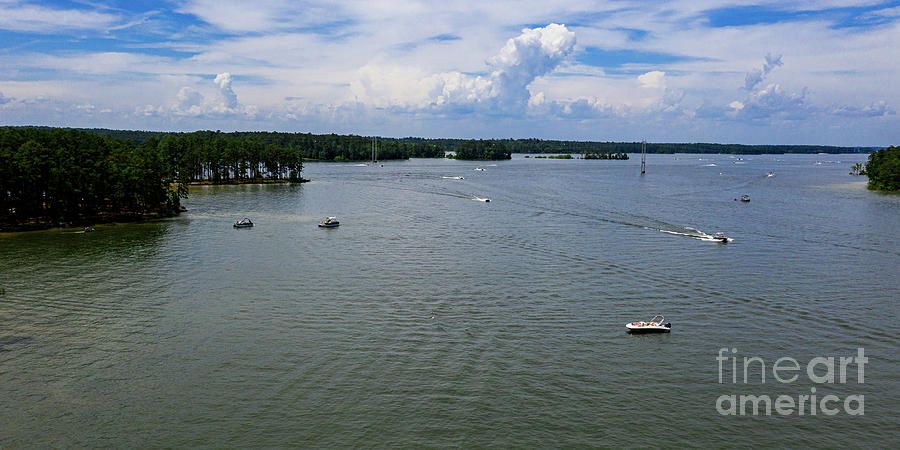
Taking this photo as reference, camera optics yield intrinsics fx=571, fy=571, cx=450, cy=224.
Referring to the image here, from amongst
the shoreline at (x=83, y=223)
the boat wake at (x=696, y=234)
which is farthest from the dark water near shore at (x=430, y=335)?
the shoreline at (x=83, y=223)

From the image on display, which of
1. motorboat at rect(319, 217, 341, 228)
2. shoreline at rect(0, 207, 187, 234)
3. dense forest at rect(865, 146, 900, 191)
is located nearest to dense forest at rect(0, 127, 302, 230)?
shoreline at rect(0, 207, 187, 234)

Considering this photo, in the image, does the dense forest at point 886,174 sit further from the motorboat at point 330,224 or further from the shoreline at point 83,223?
the shoreline at point 83,223

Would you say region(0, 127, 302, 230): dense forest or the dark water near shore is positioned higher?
region(0, 127, 302, 230): dense forest

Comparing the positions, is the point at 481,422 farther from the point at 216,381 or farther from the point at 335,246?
the point at 335,246

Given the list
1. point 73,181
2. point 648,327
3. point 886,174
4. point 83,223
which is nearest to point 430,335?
point 648,327

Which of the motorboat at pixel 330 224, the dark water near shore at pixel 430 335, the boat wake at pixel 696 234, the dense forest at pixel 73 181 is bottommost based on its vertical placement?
the dark water near shore at pixel 430 335

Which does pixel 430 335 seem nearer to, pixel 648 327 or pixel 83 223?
pixel 648 327

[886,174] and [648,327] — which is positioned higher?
[886,174]

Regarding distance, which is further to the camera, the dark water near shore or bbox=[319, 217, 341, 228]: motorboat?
bbox=[319, 217, 341, 228]: motorboat

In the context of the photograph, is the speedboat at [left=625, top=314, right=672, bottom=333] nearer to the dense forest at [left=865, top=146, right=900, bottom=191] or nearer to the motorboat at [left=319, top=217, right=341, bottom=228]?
the motorboat at [left=319, top=217, right=341, bottom=228]
